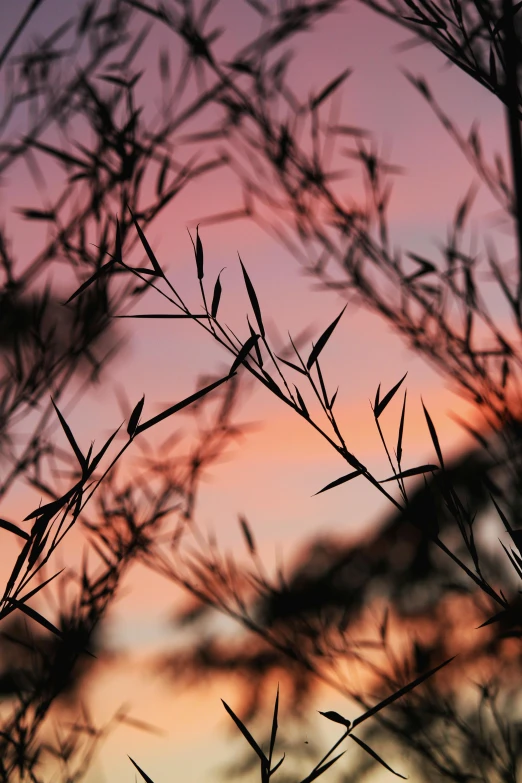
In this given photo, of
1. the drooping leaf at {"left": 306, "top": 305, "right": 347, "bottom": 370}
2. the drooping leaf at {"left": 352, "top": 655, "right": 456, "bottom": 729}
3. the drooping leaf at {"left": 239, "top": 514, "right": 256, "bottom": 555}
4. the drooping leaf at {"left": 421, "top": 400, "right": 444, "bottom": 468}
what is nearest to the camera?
the drooping leaf at {"left": 352, "top": 655, "right": 456, "bottom": 729}

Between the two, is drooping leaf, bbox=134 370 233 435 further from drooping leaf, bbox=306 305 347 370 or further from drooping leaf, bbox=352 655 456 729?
drooping leaf, bbox=352 655 456 729

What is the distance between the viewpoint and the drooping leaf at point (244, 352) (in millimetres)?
955

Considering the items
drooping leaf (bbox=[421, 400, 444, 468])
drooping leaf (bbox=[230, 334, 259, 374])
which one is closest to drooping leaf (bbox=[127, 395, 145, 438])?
drooping leaf (bbox=[230, 334, 259, 374])

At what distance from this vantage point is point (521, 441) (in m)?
1.65

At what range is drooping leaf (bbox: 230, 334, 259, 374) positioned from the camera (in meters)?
0.95

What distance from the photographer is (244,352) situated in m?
1.00

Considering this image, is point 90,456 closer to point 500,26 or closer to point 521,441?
point 500,26

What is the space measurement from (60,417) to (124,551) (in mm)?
1287

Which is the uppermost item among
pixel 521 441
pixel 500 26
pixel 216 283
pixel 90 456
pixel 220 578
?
pixel 500 26

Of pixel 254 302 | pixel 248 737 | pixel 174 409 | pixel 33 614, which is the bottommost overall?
pixel 248 737

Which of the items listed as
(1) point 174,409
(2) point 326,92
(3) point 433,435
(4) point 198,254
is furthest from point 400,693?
(2) point 326,92

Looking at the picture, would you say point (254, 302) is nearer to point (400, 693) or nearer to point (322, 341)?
point (322, 341)

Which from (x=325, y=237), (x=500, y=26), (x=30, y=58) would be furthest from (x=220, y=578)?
(x=30, y=58)

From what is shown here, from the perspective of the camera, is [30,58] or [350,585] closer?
[30,58]
